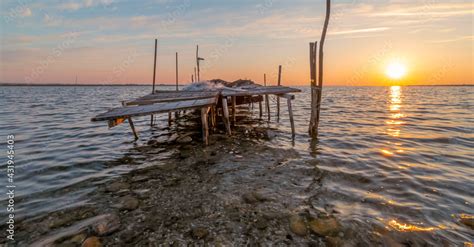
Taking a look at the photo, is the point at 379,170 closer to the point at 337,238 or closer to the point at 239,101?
the point at 337,238

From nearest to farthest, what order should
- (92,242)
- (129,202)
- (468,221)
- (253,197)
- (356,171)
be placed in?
(92,242) → (468,221) → (129,202) → (253,197) → (356,171)

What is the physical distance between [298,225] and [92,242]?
10.9 feet

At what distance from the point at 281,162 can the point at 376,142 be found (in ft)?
17.9

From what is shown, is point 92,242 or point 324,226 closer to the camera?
point 92,242

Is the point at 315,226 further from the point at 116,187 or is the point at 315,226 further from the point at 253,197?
the point at 116,187

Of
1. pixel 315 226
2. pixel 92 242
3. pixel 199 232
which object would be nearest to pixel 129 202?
pixel 92 242

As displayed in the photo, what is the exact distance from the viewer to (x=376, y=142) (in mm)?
11359

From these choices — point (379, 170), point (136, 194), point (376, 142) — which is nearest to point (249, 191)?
point (136, 194)

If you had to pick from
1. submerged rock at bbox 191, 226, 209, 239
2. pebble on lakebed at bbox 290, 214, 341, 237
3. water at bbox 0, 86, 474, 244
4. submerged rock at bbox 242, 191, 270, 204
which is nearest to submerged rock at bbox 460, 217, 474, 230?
water at bbox 0, 86, 474, 244

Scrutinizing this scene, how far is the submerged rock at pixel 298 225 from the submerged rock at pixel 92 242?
3.08 meters

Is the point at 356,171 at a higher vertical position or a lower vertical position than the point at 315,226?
higher

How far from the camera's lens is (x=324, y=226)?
4539 mm

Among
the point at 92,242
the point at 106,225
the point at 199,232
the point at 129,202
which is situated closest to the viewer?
the point at 92,242

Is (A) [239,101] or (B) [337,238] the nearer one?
(B) [337,238]
